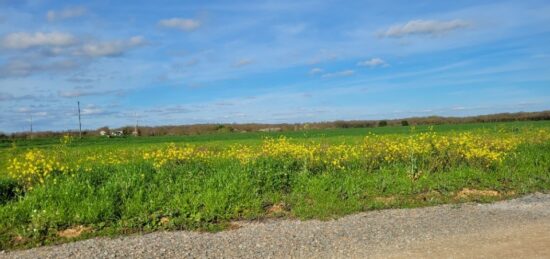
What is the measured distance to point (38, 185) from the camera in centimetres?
1066

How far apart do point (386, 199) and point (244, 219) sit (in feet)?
11.1

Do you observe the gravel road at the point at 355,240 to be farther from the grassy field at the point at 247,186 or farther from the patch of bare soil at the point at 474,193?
the patch of bare soil at the point at 474,193

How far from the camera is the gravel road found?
698 centimetres

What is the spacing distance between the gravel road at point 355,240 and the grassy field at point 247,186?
0.69 metres

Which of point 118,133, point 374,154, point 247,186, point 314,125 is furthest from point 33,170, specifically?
point 314,125

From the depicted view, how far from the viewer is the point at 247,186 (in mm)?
11234

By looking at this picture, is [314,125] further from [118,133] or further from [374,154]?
[374,154]

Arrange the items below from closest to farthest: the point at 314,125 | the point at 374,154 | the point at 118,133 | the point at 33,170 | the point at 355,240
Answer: the point at 355,240, the point at 33,170, the point at 374,154, the point at 118,133, the point at 314,125

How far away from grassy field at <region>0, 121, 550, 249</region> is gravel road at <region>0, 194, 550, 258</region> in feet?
2.26

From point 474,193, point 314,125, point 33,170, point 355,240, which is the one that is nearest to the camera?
point 355,240

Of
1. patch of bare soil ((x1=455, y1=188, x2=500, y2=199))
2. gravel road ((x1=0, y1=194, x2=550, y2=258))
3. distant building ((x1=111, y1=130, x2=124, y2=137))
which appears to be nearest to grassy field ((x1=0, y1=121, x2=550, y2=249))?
patch of bare soil ((x1=455, y1=188, x2=500, y2=199))

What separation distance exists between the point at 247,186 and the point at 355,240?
399 cm

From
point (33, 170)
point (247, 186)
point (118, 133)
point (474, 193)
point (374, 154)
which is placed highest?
point (118, 133)

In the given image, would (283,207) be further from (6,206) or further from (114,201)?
(6,206)
